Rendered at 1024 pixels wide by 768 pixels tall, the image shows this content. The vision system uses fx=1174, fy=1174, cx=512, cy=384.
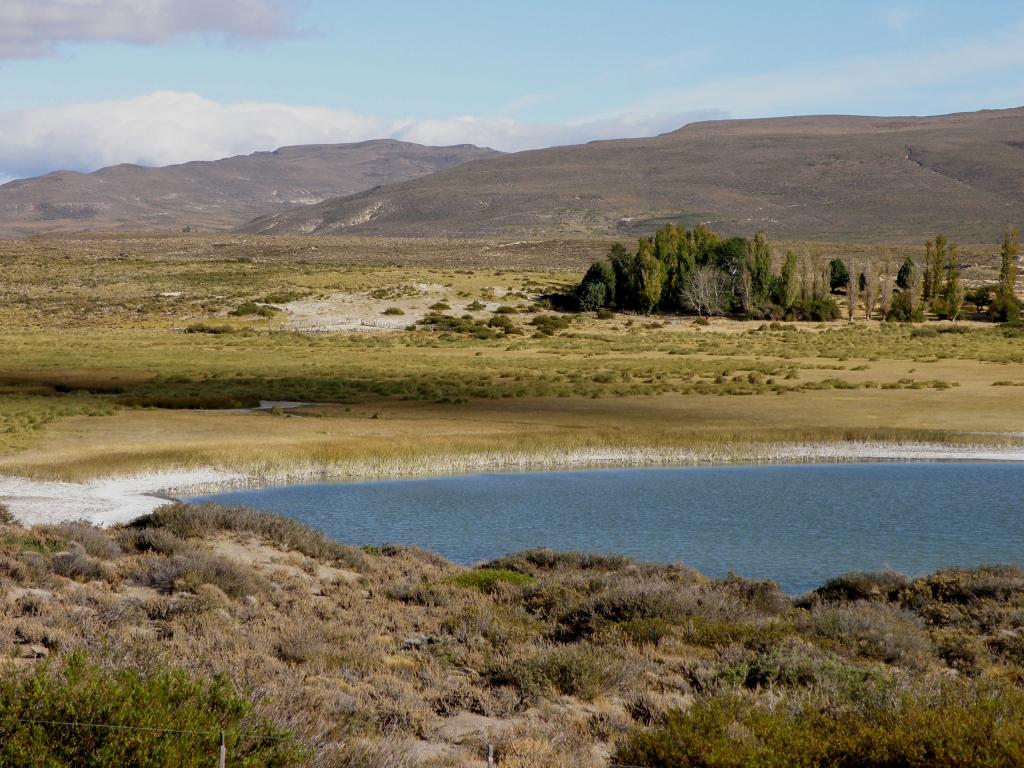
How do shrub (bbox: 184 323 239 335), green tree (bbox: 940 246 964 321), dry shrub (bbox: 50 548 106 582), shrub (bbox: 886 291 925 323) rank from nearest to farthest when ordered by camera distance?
dry shrub (bbox: 50 548 106 582), shrub (bbox: 184 323 239 335), green tree (bbox: 940 246 964 321), shrub (bbox: 886 291 925 323)

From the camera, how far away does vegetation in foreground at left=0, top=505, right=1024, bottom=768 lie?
323 inches

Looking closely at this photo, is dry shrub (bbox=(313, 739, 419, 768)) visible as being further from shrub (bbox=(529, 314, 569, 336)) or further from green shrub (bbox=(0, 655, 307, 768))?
shrub (bbox=(529, 314, 569, 336))

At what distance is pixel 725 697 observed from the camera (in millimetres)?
10219

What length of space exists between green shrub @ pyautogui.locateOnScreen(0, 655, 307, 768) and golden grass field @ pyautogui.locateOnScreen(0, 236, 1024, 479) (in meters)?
21.0

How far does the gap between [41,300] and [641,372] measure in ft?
245

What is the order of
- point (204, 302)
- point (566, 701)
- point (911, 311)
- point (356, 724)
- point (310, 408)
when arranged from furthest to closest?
point (204, 302), point (911, 311), point (310, 408), point (566, 701), point (356, 724)

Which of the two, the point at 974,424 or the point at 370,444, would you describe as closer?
the point at 370,444

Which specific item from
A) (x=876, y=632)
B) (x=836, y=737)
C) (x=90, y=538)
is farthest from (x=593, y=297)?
(x=836, y=737)

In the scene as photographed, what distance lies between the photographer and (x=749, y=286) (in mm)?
96250

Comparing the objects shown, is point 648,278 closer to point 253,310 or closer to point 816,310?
point 816,310

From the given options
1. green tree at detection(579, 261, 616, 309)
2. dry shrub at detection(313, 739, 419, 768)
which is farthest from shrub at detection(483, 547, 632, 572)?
green tree at detection(579, 261, 616, 309)

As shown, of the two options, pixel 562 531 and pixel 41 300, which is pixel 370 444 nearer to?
pixel 562 531

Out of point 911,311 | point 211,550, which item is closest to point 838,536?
point 211,550

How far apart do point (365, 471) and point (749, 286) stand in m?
70.1
